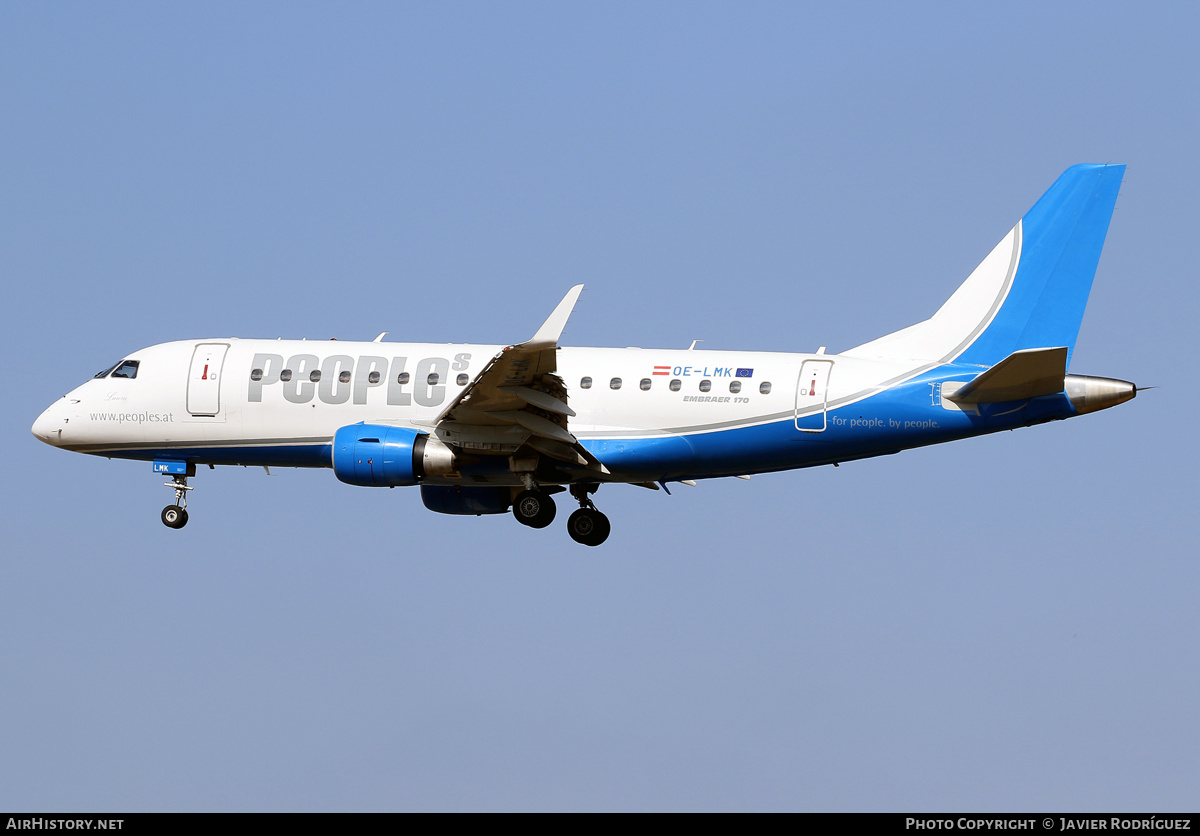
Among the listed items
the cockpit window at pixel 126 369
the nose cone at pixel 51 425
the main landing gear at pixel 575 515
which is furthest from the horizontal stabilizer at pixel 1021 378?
the nose cone at pixel 51 425

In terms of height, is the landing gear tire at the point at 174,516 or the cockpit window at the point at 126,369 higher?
the cockpit window at the point at 126,369

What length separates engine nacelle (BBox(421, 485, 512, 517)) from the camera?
42844 millimetres

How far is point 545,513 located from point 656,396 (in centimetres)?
450

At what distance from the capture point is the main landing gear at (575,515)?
1582 inches

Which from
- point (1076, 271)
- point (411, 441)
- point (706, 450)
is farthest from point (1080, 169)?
point (411, 441)

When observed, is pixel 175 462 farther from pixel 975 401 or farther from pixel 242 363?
pixel 975 401

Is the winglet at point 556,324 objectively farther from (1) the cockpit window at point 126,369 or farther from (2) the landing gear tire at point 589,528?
(1) the cockpit window at point 126,369

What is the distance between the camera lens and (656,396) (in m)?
39.0

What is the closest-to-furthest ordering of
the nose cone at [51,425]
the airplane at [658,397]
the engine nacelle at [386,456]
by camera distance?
the airplane at [658,397] → the engine nacelle at [386,456] → the nose cone at [51,425]

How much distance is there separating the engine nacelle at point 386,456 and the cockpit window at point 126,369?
25.4ft

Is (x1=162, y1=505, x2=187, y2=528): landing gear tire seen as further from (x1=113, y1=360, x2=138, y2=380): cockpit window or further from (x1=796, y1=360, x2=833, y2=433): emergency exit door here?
(x1=796, y1=360, x2=833, y2=433): emergency exit door

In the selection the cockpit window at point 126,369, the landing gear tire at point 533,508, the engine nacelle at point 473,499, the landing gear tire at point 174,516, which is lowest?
the landing gear tire at point 533,508

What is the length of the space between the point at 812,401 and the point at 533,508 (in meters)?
8.02
